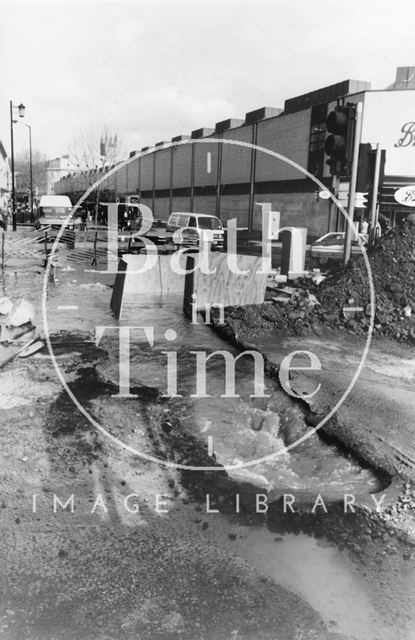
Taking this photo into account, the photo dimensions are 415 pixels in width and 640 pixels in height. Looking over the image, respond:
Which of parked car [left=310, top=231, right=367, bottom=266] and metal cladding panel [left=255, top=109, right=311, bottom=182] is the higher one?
metal cladding panel [left=255, top=109, right=311, bottom=182]

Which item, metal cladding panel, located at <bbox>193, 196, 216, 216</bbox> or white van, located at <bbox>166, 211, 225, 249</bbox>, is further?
metal cladding panel, located at <bbox>193, 196, 216, 216</bbox>

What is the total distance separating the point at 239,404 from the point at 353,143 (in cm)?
618

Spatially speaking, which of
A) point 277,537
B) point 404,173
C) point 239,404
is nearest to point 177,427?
point 239,404

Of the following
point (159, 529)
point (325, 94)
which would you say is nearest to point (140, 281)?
point (159, 529)

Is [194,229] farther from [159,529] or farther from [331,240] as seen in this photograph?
[159,529]

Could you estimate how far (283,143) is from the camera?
1465 inches

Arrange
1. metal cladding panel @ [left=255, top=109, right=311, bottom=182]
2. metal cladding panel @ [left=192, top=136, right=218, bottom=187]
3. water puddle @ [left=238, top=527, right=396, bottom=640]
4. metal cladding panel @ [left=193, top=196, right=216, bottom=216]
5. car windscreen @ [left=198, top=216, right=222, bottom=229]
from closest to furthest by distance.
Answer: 1. water puddle @ [left=238, top=527, right=396, bottom=640]
2. car windscreen @ [left=198, top=216, right=222, bottom=229]
3. metal cladding panel @ [left=255, top=109, right=311, bottom=182]
4. metal cladding panel @ [left=192, top=136, right=218, bottom=187]
5. metal cladding panel @ [left=193, top=196, right=216, bottom=216]

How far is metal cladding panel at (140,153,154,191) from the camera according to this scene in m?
61.8

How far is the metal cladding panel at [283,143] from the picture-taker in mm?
34875

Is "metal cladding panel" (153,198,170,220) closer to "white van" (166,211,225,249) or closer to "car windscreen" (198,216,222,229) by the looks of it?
"white van" (166,211,225,249)

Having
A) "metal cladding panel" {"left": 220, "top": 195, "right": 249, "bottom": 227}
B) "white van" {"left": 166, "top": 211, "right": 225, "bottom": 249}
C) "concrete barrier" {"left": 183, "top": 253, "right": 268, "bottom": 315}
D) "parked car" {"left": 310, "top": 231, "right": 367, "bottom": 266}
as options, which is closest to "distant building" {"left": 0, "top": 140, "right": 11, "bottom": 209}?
"metal cladding panel" {"left": 220, "top": 195, "right": 249, "bottom": 227}

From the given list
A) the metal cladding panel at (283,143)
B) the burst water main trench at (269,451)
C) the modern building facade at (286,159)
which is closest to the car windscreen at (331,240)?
the modern building facade at (286,159)

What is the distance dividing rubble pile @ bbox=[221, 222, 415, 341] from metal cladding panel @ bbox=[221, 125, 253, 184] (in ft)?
107

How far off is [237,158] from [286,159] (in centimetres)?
791
